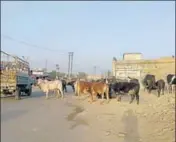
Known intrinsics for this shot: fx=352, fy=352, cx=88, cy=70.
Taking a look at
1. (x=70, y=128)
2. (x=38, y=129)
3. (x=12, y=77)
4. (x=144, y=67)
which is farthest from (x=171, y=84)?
(x=38, y=129)

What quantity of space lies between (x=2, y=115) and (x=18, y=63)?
10614 millimetres

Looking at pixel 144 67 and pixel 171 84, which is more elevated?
pixel 144 67

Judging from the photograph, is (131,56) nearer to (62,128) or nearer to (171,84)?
(171,84)

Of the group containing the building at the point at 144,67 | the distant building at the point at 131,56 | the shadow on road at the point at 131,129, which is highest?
the distant building at the point at 131,56

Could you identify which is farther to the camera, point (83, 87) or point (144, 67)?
point (144, 67)

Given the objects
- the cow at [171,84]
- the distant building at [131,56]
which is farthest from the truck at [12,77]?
the distant building at [131,56]

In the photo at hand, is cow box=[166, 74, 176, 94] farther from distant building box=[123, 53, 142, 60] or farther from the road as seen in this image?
distant building box=[123, 53, 142, 60]

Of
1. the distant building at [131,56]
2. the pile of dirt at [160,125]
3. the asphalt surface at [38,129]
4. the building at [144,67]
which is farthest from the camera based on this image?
the distant building at [131,56]

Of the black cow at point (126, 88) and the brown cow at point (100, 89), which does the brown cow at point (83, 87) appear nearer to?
the brown cow at point (100, 89)

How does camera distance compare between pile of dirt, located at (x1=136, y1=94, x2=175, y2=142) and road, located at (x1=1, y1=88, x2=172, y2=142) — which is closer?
road, located at (x1=1, y1=88, x2=172, y2=142)

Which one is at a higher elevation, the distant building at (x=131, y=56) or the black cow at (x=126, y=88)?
the distant building at (x=131, y=56)

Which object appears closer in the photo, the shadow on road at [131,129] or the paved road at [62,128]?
the paved road at [62,128]

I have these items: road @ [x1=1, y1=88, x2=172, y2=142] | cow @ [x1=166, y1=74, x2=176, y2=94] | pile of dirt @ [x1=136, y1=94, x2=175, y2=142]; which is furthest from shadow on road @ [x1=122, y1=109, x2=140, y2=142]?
cow @ [x1=166, y1=74, x2=176, y2=94]

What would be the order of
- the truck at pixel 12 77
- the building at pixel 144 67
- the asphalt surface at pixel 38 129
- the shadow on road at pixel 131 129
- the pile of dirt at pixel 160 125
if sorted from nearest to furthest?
the asphalt surface at pixel 38 129
the shadow on road at pixel 131 129
the pile of dirt at pixel 160 125
the truck at pixel 12 77
the building at pixel 144 67
